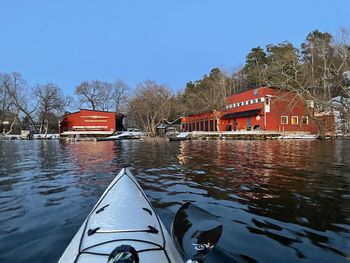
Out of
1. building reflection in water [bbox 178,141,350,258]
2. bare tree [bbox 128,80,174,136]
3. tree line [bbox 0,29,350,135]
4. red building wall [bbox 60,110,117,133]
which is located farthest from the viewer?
red building wall [bbox 60,110,117,133]

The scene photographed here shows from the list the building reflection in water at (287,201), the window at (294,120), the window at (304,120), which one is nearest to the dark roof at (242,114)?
the window at (294,120)

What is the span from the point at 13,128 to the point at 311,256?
319 feet

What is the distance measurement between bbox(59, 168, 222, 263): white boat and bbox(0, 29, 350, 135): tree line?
3417 cm

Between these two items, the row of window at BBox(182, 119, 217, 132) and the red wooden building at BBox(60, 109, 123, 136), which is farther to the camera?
the red wooden building at BBox(60, 109, 123, 136)

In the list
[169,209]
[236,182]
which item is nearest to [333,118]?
[236,182]

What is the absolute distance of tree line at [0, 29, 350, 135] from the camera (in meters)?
39.2

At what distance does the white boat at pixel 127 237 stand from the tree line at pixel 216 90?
34171 millimetres

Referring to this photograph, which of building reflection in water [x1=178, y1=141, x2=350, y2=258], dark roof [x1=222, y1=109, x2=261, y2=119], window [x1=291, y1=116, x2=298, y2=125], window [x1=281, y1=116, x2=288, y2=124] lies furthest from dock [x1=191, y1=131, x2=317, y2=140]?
building reflection in water [x1=178, y1=141, x2=350, y2=258]

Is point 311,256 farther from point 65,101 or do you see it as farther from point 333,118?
point 65,101

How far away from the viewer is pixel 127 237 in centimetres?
330

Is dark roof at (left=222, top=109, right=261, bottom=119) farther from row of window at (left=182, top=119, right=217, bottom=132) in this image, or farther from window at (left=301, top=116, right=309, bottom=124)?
window at (left=301, top=116, right=309, bottom=124)

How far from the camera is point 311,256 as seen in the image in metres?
4.49

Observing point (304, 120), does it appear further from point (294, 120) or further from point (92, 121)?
point (92, 121)

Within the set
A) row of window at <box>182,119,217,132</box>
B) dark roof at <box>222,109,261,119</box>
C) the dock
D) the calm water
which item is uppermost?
dark roof at <box>222,109,261,119</box>
